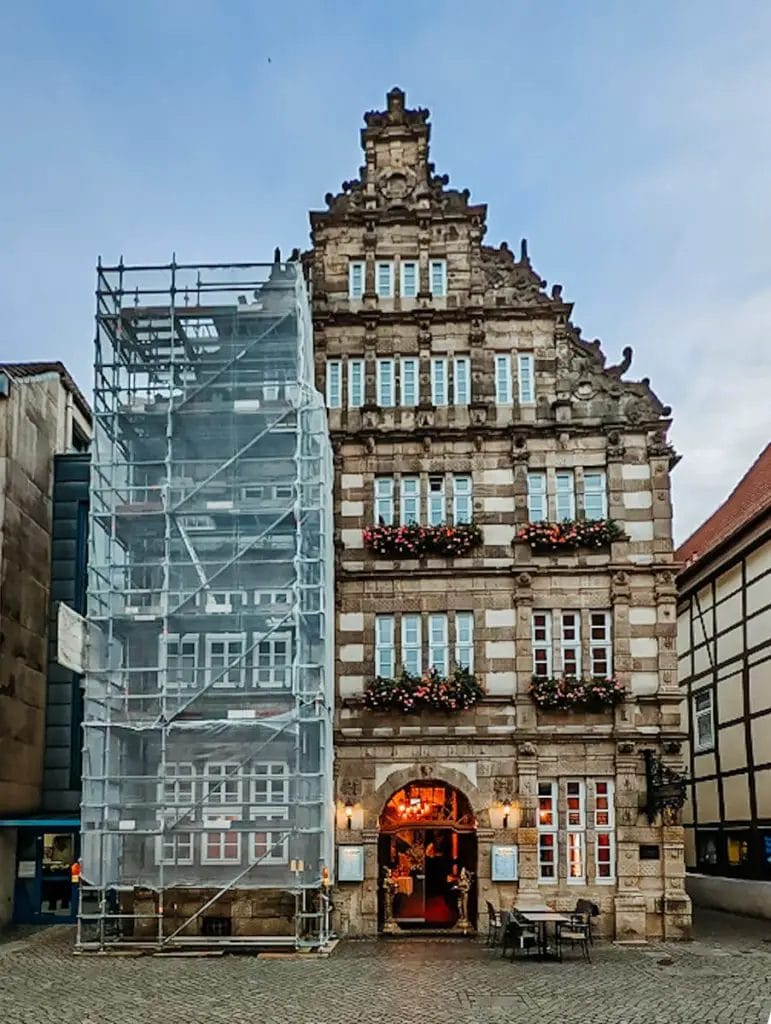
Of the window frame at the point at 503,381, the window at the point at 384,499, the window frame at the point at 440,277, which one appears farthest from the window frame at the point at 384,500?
the window frame at the point at 440,277

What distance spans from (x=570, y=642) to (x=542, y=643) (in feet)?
1.65

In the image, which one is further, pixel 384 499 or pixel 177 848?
pixel 384 499

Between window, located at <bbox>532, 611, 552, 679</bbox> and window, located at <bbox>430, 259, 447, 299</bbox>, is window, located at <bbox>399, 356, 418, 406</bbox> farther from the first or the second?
window, located at <bbox>532, 611, 552, 679</bbox>

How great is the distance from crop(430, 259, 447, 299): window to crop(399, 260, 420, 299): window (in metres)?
0.30

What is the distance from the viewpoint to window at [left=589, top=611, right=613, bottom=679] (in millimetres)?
22391

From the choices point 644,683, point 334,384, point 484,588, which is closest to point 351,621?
point 484,588

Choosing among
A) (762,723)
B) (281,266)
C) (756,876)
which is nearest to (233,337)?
(281,266)

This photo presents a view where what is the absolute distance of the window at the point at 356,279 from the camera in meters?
24.4

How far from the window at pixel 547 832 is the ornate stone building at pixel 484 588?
0.12 ft

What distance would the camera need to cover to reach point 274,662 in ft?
70.9

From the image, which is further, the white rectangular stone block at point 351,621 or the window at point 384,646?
the white rectangular stone block at point 351,621

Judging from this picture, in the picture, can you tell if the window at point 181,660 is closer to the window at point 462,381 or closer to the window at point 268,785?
the window at point 268,785

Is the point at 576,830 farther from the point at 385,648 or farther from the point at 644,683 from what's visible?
the point at 385,648

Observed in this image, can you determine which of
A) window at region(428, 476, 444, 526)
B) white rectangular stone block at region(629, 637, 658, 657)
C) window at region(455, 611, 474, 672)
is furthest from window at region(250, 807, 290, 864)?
white rectangular stone block at region(629, 637, 658, 657)
